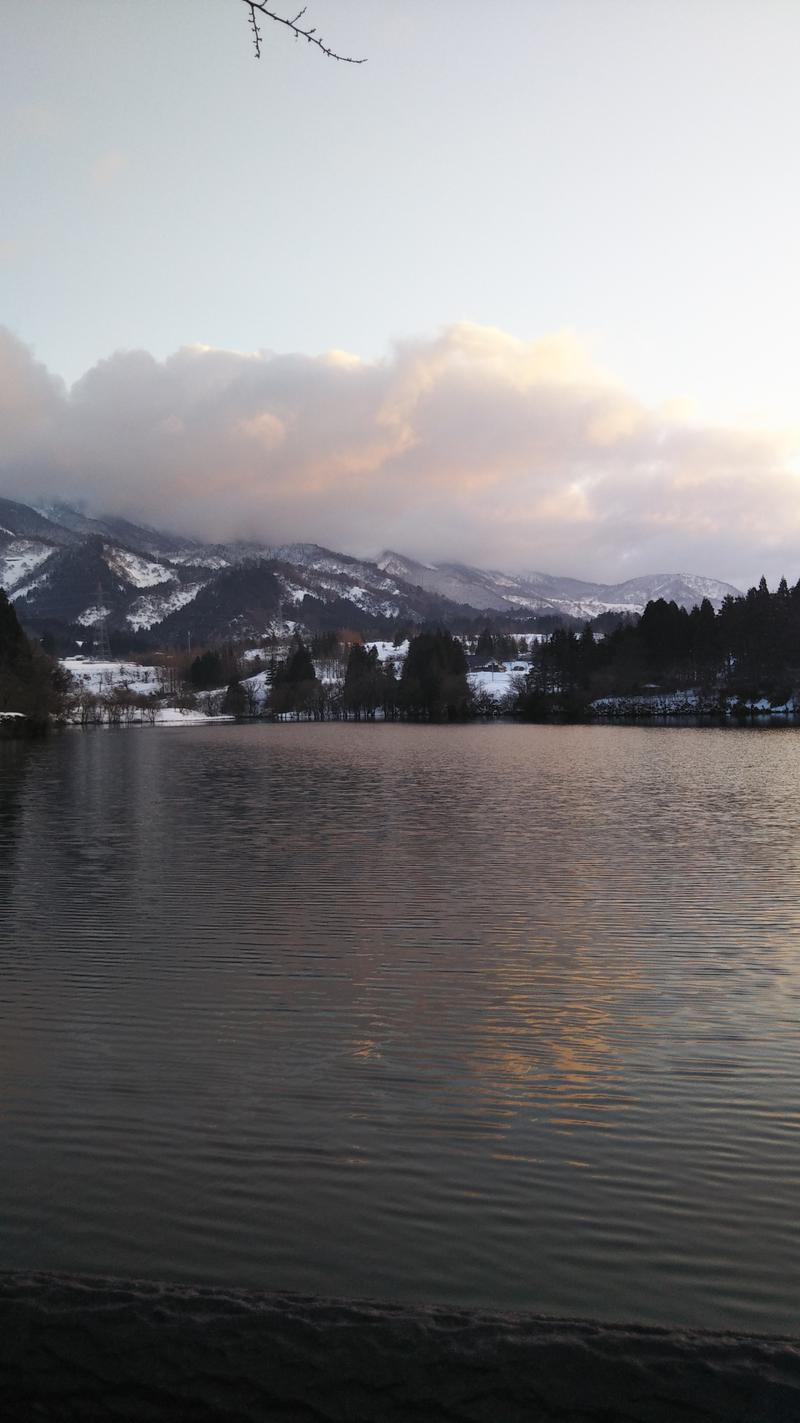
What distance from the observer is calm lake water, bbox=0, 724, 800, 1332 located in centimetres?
718

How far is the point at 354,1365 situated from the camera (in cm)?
517

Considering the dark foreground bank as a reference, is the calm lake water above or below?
below

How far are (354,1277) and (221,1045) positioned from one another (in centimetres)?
555

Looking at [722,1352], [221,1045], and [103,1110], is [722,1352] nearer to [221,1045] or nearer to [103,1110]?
[103,1110]

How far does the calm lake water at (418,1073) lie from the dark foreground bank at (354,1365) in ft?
3.75

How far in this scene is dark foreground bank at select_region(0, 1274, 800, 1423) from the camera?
16.0 ft

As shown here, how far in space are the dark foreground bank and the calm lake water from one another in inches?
45.0

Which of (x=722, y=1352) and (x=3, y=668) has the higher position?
(x=3, y=668)

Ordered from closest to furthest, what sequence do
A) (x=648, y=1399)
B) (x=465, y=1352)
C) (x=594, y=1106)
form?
(x=648, y=1399), (x=465, y=1352), (x=594, y=1106)

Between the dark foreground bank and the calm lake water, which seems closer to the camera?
the dark foreground bank

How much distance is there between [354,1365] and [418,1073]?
19.2 feet

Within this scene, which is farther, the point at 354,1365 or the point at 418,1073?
the point at 418,1073

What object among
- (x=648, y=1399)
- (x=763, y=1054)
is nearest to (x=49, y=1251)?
(x=648, y=1399)

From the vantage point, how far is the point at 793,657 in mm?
154750
